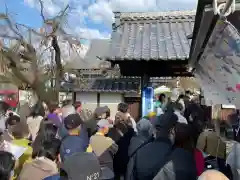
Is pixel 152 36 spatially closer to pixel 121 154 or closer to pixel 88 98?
pixel 121 154

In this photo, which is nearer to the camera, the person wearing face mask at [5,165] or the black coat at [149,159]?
the person wearing face mask at [5,165]

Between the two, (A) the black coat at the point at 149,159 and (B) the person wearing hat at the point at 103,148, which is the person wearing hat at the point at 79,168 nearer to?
(A) the black coat at the point at 149,159

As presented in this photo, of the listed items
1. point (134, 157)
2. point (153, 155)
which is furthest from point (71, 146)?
point (153, 155)

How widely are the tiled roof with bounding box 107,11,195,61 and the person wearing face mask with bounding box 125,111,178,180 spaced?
2860 mm

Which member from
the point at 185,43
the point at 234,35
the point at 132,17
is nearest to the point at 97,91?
the point at 132,17

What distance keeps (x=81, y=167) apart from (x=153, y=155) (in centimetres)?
86

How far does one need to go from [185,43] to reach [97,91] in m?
3.51

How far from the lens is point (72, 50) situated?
14586 mm

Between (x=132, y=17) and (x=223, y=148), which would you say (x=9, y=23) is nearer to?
(x=132, y=17)

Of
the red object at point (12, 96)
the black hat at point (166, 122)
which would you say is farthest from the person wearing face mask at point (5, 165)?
the red object at point (12, 96)

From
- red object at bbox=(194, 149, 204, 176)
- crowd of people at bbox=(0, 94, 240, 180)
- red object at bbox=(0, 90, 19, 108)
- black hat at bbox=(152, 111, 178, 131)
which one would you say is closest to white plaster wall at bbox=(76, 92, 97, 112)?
red object at bbox=(0, 90, 19, 108)

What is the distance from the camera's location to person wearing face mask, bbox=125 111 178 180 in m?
3.53

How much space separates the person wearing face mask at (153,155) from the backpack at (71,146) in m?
0.83

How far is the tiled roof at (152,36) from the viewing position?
649 centimetres
